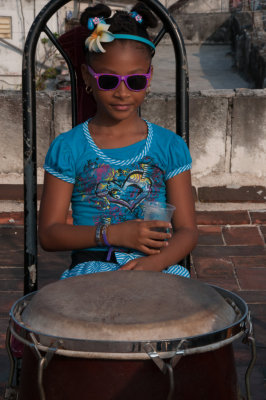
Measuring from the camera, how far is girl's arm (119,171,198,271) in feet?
7.19

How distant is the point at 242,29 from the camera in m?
20.8

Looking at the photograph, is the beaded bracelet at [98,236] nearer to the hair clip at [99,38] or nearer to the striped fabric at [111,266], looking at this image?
the striped fabric at [111,266]

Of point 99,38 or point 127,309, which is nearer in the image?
point 127,309

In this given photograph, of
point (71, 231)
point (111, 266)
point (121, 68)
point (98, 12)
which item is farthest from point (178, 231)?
point (98, 12)

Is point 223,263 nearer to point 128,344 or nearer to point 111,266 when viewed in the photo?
point 111,266

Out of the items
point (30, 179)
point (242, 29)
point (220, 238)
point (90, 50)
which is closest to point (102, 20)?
point (90, 50)

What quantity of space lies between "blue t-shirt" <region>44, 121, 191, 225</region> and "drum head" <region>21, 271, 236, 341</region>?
60cm

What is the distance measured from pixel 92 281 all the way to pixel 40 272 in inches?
95.9

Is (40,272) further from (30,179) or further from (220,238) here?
(30,179)

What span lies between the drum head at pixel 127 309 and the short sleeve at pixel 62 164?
63 cm

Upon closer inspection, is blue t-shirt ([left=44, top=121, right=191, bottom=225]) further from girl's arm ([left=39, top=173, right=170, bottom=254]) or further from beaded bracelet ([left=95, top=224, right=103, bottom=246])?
beaded bracelet ([left=95, top=224, right=103, bottom=246])

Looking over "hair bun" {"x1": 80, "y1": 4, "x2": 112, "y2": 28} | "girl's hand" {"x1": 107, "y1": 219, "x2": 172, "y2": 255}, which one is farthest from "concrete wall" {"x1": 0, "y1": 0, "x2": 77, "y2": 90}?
"girl's hand" {"x1": 107, "y1": 219, "x2": 172, "y2": 255}

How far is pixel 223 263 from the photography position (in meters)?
4.43

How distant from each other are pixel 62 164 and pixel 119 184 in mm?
220
